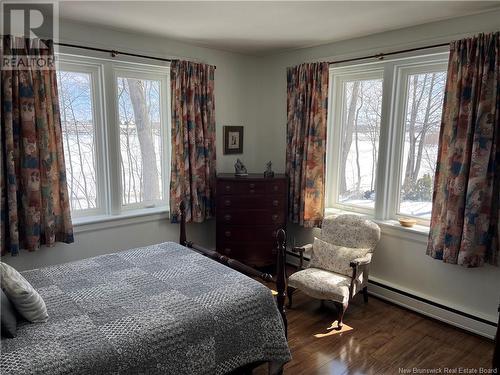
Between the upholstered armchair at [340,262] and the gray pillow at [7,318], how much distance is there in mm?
2235

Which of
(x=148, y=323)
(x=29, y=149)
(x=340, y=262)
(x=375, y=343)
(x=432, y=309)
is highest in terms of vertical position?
(x=29, y=149)

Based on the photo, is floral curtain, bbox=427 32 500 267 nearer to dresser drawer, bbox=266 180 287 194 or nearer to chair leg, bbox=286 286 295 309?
chair leg, bbox=286 286 295 309

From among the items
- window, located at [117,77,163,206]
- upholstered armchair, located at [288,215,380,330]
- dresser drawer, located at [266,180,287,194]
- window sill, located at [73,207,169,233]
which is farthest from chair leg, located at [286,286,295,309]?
window, located at [117,77,163,206]

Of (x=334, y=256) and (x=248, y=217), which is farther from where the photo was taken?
(x=248, y=217)

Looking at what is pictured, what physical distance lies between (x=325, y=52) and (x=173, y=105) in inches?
69.4

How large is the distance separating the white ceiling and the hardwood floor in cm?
261

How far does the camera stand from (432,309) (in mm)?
3254

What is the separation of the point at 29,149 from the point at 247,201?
2125 mm

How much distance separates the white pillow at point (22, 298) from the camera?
6.04 feet

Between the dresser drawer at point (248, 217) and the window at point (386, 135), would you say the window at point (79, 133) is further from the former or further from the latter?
the window at point (386, 135)

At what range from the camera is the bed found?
1662 millimetres

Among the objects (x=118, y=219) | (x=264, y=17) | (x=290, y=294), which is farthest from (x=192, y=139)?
(x=290, y=294)

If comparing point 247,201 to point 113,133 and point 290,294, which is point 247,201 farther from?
point 113,133

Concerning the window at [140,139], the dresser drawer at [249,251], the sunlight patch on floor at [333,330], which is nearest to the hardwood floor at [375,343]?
the sunlight patch on floor at [333,330]
